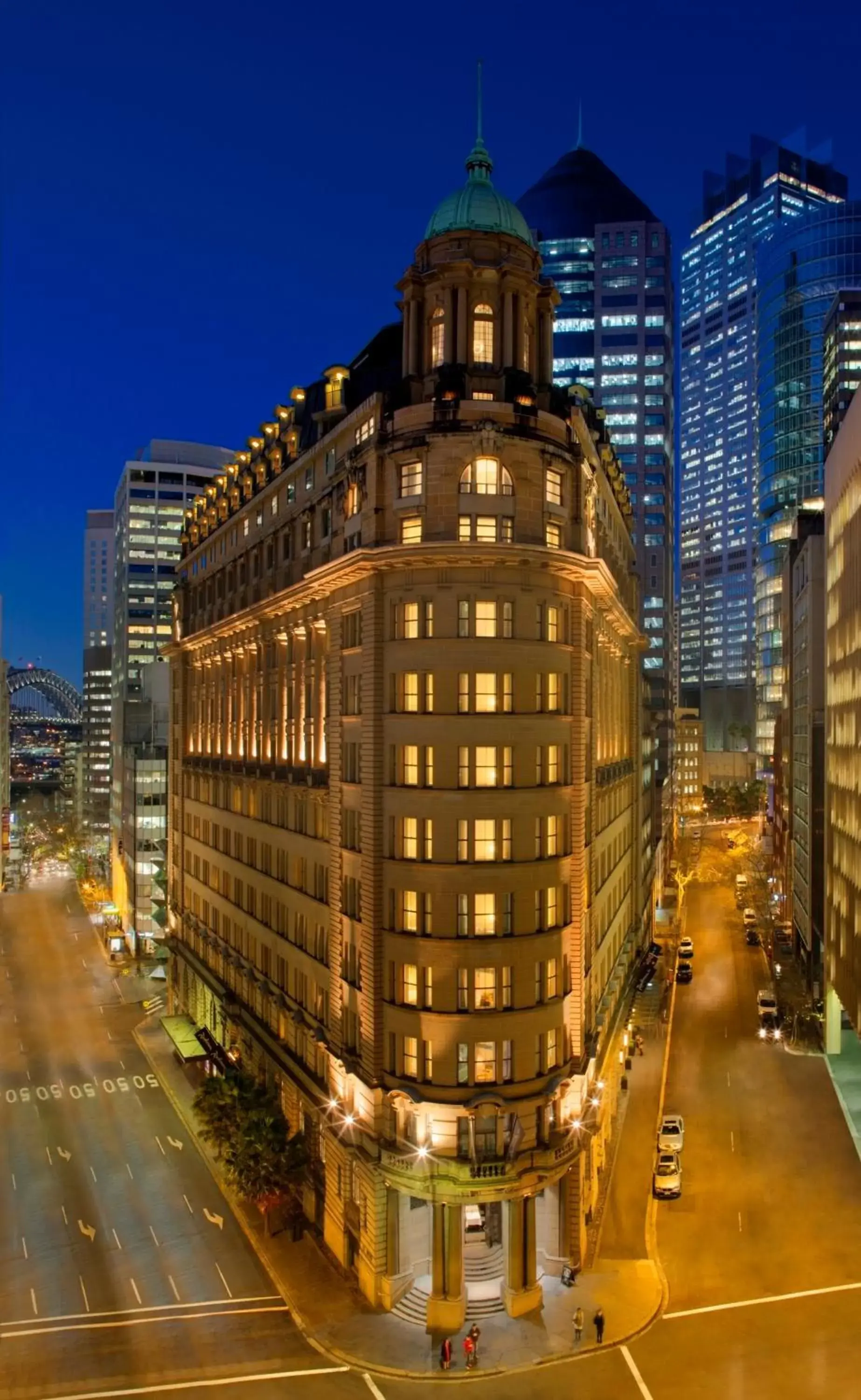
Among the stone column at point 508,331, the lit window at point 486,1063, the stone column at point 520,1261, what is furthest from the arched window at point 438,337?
the stone column at point 520,1261

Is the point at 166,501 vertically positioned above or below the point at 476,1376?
above

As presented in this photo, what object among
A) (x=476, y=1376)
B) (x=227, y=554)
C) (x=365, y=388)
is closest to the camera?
(x=476, y=1376)

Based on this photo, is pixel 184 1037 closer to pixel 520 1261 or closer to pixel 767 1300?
pixel 520 1261

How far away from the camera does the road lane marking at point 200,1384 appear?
1420 inches

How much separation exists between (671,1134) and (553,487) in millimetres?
37324

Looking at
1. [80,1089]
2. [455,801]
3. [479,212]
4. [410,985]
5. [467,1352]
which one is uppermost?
[479,212]

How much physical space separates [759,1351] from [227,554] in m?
61.5

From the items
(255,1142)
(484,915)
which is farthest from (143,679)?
(484,915)

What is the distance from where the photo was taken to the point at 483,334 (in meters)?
45.8

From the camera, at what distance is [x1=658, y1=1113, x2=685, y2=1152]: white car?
5422 centimetres

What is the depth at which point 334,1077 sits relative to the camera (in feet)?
157

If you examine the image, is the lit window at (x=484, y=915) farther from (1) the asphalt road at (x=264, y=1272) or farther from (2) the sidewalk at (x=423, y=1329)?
(1) the asphalt road at (x=264, y=1272)

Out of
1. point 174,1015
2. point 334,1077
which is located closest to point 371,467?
point 334,1077

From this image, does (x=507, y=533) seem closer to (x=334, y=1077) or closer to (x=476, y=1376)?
(x=334, y=1077)
